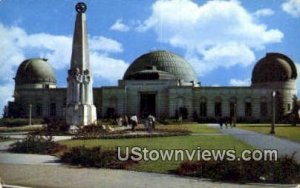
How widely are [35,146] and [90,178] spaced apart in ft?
7.24

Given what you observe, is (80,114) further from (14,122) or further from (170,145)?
(170,145)

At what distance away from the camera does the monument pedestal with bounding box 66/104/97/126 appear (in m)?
15.7

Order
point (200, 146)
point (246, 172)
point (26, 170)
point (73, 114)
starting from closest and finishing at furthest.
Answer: point (246, 172) < point (200, 146) < point (26, 170) < point (73, 114)

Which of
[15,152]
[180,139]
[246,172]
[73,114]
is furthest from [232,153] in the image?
[73,114]

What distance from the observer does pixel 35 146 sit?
10.0m

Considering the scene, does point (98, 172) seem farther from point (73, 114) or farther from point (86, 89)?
point (86, 89)

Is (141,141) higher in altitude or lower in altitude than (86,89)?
lower

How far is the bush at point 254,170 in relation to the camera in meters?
7.66

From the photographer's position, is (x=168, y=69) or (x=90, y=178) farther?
(x=168, y=69)

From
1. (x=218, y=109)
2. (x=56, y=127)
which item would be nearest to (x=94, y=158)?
(x=56, y=127)

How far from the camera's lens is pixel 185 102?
1741 inches

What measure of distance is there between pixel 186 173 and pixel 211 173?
36cm

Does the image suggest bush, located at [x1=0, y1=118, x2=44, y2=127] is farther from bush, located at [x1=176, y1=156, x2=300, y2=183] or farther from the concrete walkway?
bush, located at [x1=176, y1=156, x2=300, y2=183]

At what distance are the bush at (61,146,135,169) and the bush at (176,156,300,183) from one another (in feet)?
3.98
